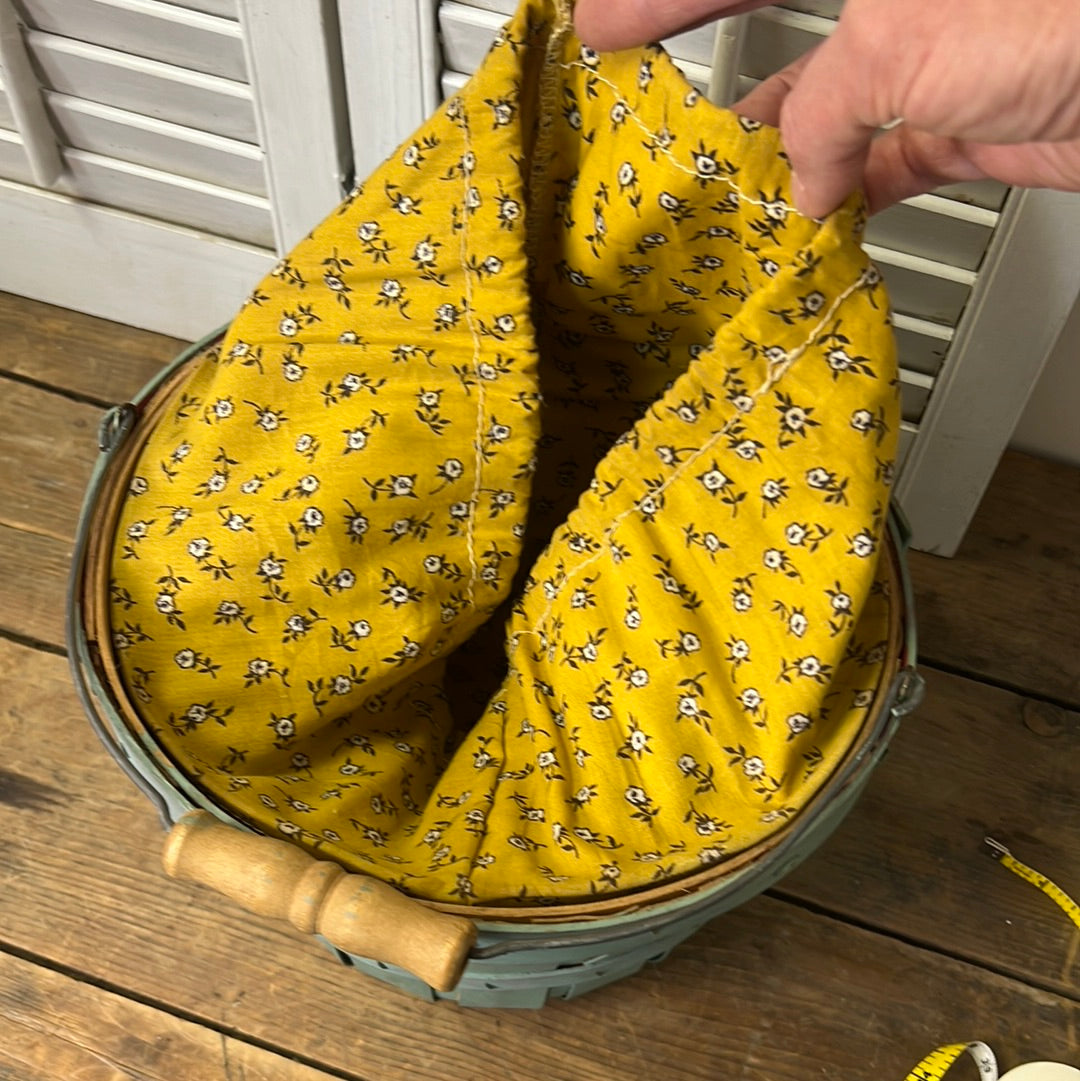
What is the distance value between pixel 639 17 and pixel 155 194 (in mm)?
524

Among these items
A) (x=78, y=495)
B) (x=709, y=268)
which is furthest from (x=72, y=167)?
(x=709, y=268)

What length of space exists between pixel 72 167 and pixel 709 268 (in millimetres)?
558

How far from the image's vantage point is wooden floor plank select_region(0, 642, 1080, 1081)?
71 cm

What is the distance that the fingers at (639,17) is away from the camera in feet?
1.46

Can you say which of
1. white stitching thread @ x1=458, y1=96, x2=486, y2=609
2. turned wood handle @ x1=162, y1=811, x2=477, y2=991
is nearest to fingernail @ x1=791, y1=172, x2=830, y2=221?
white stitching thread @ x1=458, y1=96, x2=486, y2=609

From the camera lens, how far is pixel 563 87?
550 millimetres

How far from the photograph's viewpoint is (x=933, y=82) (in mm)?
319

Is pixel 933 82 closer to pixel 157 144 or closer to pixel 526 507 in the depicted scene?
pixel 526 507

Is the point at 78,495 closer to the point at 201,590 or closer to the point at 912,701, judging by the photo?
the point at 201,590

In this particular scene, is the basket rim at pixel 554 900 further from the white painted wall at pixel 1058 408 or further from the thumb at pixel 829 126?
the white painted wall at pixel 1058 408

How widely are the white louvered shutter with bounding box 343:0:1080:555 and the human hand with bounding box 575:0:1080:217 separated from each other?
0.18 meters

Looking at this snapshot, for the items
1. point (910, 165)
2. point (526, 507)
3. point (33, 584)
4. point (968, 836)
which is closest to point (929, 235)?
point (910, 165)

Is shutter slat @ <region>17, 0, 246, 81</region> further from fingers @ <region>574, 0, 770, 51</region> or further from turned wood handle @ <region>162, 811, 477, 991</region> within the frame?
turned wood handle @ <region>162, 811, 477, 991</region>

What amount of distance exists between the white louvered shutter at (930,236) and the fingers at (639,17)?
13 cm
